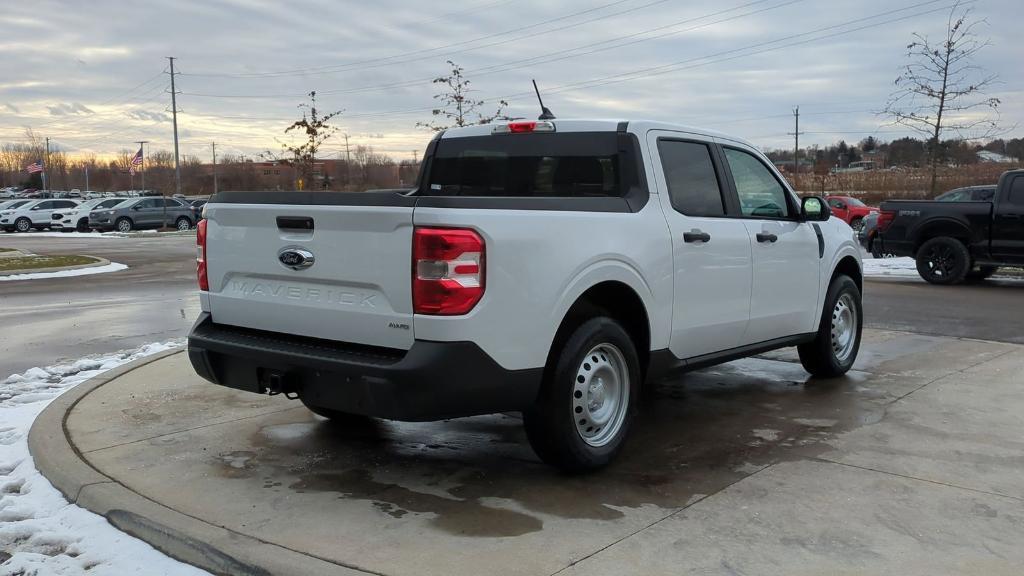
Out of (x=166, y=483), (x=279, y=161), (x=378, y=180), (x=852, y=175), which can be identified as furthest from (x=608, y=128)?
(x=852, y=175)

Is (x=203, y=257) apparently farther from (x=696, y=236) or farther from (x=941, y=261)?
(x=941, y=261)

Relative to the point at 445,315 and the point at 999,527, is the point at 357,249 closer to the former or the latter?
the point at 445,315

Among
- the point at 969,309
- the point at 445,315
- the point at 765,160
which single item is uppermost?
the point at 765,160

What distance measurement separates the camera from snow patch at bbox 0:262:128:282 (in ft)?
57.3

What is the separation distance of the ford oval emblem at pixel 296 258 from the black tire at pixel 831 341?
4.31 meters

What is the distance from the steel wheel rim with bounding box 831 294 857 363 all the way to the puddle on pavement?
1.71 ft

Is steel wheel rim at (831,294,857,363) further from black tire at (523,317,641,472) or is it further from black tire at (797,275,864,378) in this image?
black tire at (523,317,641,472)

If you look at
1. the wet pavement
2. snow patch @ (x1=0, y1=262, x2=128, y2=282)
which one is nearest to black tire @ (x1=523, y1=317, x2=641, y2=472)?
the wet pavement

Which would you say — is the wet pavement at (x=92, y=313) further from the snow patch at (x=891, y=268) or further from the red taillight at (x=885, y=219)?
the snow patch at (x=891, y=268)

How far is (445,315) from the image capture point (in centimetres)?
405

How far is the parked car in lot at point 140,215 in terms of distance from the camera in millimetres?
40156

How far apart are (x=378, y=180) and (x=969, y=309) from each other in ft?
127

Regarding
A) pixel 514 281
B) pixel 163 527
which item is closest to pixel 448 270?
pixel 514 281

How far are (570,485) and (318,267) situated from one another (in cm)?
175
